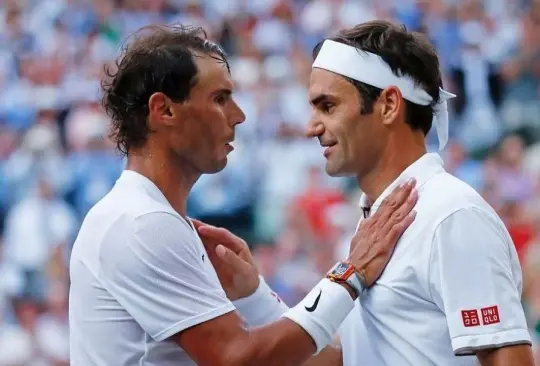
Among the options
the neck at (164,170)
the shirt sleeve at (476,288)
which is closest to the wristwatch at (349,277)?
the shirt sleeve at (476,288)

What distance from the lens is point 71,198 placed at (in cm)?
1014

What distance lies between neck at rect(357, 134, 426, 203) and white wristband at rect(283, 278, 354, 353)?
42 centimetres

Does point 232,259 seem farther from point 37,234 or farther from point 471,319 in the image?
point 37,234

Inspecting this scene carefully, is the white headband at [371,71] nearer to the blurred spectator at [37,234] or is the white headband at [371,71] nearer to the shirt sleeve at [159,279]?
the shirt sleeve at [159,279]

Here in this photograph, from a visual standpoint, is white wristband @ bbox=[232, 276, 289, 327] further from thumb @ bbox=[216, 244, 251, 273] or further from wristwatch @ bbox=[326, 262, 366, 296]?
wristwatch @ bbox=[326, 262, 366, 296]

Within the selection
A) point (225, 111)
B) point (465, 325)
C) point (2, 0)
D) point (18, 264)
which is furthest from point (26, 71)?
point (465, 325)

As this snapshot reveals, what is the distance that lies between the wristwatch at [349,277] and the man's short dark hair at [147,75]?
2.54 feet

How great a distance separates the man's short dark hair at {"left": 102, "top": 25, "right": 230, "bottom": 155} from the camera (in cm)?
369

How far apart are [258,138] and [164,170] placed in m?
6.44

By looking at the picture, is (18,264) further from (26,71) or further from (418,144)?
(418,144)

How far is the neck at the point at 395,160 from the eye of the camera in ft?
12.3

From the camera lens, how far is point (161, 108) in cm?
367

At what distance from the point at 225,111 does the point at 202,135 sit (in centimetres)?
12

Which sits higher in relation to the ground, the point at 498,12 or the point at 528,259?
the point at 498,12
